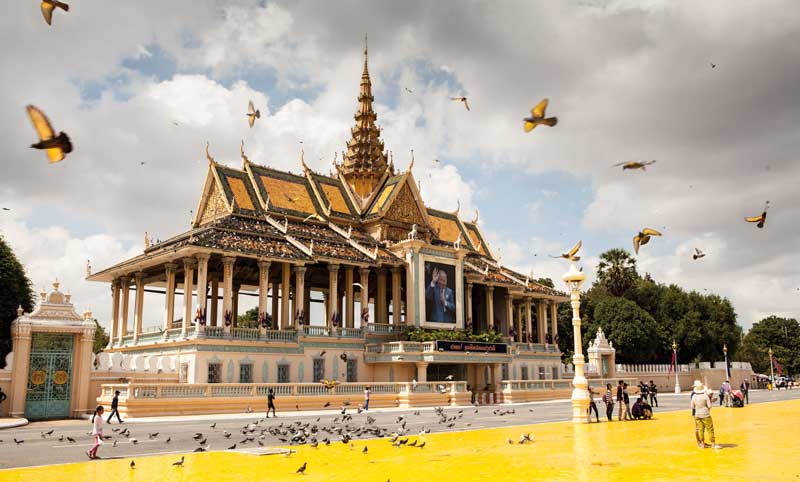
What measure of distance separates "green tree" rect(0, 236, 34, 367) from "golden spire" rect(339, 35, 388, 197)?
81.8 feet

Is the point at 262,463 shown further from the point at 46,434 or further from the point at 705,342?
the point at 705,342

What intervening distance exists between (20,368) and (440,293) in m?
25.9

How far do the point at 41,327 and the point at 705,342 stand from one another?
210 ft

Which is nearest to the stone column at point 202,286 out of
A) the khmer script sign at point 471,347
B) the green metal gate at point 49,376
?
the green metal gate at point 49,376

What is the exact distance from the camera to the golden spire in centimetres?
5691

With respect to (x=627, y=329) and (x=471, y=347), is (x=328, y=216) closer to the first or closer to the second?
(x=471, y=347)

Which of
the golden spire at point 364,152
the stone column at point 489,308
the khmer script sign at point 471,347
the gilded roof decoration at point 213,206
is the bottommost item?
the khmer script sign at point 471,347

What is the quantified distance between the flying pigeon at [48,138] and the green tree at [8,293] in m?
31.5

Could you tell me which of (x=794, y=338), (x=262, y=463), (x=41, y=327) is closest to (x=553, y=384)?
(x=41, y=327)

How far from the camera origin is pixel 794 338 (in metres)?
106

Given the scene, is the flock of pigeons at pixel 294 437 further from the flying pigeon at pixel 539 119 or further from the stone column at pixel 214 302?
the stone column at pixel 214 302

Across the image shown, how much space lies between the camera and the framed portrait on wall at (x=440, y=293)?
46312mm

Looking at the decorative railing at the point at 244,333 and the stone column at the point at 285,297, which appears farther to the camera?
the stone column at the point at 285,297

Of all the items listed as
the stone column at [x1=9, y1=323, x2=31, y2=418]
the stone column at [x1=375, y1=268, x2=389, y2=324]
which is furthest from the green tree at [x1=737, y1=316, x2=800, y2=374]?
the stone column at [x1=9, y1=323, x2=31, y2=418]
